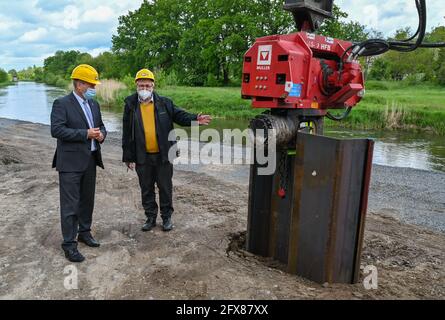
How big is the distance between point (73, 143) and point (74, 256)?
1144 millimetres

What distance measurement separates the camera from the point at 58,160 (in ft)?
14.6

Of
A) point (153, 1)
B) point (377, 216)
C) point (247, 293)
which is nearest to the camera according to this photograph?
point (247, 293)

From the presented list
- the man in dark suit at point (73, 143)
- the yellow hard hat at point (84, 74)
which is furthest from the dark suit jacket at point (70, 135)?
the yellow hard hat at point (84, 74)

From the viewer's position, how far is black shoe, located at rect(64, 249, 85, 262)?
14.4 feet

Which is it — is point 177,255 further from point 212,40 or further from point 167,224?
point 212,40

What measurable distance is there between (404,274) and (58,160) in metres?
3.71

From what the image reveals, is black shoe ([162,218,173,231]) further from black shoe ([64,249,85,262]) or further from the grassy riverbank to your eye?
the grassy riverbank

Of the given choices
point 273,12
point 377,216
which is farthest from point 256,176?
point 273,12

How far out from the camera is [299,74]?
12.7 ft

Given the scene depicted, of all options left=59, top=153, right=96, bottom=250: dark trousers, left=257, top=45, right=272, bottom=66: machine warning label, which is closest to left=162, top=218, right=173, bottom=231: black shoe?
left=59, top=153, right=96, bottom=250: dark trousers

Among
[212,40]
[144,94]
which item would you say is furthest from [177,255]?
[212,40]

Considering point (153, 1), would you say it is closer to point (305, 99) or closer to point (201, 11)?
point (201, 11)

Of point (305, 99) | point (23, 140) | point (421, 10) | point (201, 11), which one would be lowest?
point (23, 140)

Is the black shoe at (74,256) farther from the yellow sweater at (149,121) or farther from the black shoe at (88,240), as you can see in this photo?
the yellow sweater at (149,121)
